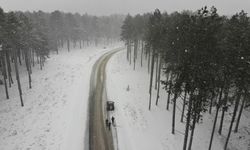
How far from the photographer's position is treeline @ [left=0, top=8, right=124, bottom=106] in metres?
36.0

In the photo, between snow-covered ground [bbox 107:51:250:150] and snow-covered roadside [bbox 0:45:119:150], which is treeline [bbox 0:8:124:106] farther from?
snow-covered ground [bbox 107:51:250:150]

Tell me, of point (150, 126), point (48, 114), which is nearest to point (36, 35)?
point (48, 114)

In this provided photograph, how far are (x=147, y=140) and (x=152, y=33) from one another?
17230 millimetres

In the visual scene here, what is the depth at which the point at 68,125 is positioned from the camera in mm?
27703

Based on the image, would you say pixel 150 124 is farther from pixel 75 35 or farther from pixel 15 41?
pixel 75 35

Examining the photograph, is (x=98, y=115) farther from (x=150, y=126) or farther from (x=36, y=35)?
(x=36, y=35)

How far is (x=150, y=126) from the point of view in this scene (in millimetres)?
29594

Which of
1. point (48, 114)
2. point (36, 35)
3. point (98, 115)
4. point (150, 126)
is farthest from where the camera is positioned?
point (36, 35)

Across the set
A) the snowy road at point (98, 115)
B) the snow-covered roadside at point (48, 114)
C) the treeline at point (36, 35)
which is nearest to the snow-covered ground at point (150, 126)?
the snowy road at point (98, 115)

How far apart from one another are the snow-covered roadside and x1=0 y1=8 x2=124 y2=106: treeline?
2.29 metres

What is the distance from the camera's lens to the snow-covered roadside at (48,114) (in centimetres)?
2494

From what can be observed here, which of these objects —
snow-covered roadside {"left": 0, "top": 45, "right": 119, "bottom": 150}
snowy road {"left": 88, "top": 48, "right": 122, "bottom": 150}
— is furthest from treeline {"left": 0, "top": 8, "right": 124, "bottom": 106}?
snowy road {"left": 88, "top": 48, "right": 122, "bottom": 150}

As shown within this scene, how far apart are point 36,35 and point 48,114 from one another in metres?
23.6

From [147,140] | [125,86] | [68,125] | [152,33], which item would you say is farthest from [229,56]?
[125,86]
